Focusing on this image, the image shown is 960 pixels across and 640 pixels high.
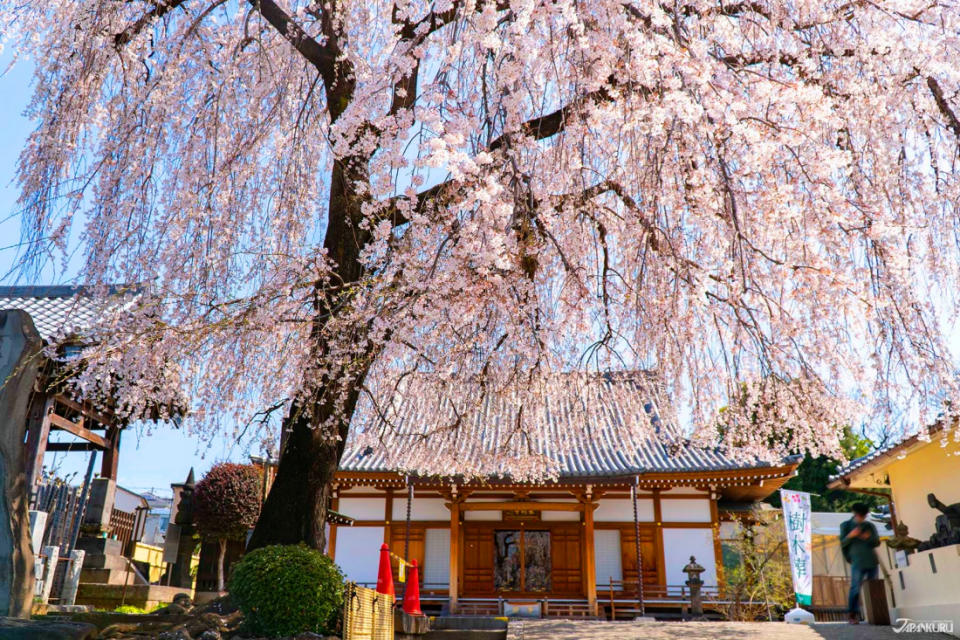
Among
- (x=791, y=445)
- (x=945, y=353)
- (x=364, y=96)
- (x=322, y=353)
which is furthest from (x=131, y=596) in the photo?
(x=945, y=353)

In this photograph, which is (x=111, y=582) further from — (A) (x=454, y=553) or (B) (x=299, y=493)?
(A) (x=454, y=553)

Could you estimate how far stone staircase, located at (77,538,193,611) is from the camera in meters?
8.32

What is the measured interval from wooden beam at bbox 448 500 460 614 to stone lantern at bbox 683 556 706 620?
4.18 metres

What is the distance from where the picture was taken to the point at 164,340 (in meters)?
5.44

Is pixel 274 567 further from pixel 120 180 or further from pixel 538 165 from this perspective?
pixel 538 165

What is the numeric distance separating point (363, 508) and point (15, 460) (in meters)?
9.44

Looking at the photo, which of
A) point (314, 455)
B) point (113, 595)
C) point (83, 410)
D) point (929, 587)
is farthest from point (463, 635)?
point (83, 410)

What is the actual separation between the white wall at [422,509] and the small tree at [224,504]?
3.20 metres

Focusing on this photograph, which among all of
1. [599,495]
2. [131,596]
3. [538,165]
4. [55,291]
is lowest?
[131,596]

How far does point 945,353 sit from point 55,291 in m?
10.8

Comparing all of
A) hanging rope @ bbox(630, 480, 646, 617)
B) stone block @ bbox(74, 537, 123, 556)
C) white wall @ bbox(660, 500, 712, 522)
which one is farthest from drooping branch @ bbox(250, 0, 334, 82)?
white wall @ bbox(660, 500, 712, 522)

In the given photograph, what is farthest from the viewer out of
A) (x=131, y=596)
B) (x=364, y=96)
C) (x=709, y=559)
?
(x=709, y=559)

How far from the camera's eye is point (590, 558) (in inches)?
516

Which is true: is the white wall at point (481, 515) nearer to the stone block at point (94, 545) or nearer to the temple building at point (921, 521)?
the temple building at point (921, 521)
